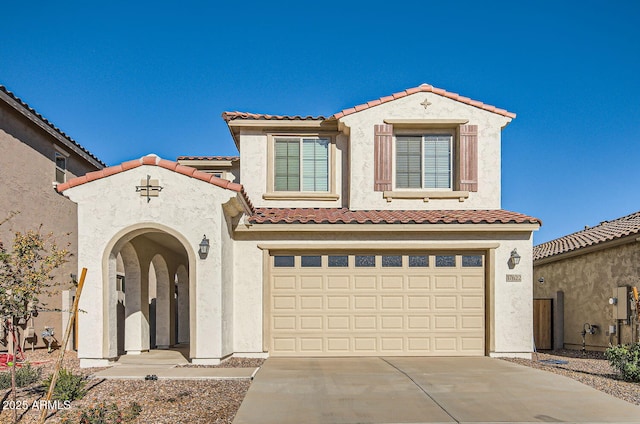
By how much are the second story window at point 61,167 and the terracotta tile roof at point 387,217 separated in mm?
7078

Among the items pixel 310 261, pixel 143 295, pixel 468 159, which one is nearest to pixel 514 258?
pixel 468 159

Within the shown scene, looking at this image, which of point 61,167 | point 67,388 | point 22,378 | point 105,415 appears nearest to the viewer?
point 105,415

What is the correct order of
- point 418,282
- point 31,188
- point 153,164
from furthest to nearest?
point 31,188 → point 418,282 → point 153,164

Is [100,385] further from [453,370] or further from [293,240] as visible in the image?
[453,370]

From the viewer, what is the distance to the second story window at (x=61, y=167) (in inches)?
637

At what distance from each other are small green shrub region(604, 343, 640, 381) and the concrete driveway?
1.15m

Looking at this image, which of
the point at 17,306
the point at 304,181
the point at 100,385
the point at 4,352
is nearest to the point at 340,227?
the point at 304,181

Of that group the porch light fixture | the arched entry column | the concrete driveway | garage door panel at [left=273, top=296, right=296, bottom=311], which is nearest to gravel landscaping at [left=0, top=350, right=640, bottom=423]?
the concrete driveway

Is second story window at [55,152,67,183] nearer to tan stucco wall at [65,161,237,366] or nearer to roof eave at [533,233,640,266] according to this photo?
tan stucco wall at [65,161,237,366]

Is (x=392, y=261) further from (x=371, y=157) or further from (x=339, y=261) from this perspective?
(x=371, y=157)

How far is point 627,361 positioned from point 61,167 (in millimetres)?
15834

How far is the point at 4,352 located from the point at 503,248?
12.2 metres

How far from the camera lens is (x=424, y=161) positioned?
552 inches

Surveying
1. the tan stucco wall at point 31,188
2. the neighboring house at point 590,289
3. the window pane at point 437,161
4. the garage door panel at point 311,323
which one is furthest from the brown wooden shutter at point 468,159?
the tan stucco wall at point 31,188
